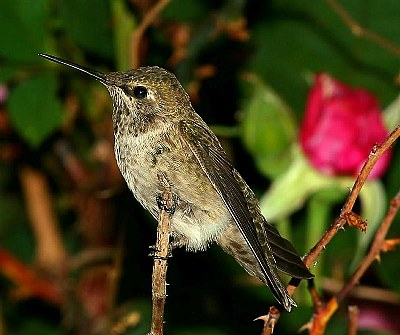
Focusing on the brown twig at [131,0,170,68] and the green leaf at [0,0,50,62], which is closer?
the brown twig at [131,0,170,68]

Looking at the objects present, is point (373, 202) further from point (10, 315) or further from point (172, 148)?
point (10, 315)

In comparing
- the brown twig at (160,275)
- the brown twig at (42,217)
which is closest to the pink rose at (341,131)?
the brown twig at (160,275)

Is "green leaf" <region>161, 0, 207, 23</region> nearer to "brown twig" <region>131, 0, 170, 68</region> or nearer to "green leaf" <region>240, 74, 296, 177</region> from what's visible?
"brown twig" <region>131, 0, 170, 68</region>

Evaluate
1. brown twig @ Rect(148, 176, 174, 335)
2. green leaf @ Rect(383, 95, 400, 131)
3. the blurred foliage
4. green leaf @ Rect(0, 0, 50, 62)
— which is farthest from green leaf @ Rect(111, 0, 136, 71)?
brown twig @ Rect(148, 176, 174, 335)

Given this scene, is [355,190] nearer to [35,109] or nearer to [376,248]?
[376,248]

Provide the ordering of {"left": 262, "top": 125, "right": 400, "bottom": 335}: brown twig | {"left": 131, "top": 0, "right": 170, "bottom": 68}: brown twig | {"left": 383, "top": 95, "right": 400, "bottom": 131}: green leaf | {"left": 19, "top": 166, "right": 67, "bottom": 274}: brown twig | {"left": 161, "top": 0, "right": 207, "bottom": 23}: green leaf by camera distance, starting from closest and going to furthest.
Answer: {"left": 262, "top": 125, "right": 400, "bottom": 335}: brown twig → {"left": 131, "top": 0, "right": 170, "bottom": 68}: brown twig → {"left": 383, "top": 95, "right": 400, "bottom": 131}: green leaf → {"left": 161, "top": 0, "right": 207, "bottom": 23}: green leaf → {"left": 19, "top": 166, "right": 67, "bottom": 274}: brown twig

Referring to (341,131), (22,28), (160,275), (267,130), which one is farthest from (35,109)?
(160,275)

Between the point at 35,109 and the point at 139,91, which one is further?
the point at 35,109
